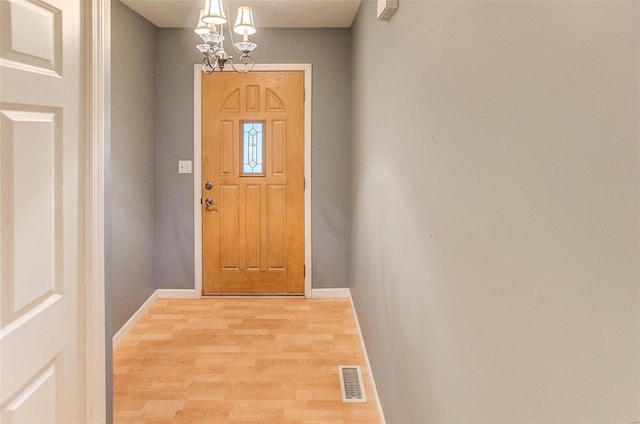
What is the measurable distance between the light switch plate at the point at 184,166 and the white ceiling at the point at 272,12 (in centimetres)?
118

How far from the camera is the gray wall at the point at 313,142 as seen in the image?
423cm

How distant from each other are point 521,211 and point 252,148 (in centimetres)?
373

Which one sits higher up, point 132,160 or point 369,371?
point 132,160

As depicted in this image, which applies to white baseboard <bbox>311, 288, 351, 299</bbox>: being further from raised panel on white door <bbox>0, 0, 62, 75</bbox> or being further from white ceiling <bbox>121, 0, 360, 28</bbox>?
raised panel on white door <bbox>0, 0, 62, 75</bbox>

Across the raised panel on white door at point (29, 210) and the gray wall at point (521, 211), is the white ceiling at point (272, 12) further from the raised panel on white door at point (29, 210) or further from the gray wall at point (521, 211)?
the raised panel on white door at point (29, 210)

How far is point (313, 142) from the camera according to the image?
4340 mm

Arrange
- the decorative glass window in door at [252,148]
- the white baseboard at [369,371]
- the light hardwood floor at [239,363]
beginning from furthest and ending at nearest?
the decorative glass window in door at [252,148] → the light hardwood floor at [239,363] → the white baseboard at [369,371]

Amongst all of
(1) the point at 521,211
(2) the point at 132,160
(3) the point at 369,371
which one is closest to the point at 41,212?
(1) the point at 521,211

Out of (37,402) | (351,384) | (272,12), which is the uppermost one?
(272,12)

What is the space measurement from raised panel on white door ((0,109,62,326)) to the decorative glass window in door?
9.90ft

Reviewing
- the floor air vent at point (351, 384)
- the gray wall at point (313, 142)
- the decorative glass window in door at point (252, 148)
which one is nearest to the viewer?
the floor air vent at point (351, 384)

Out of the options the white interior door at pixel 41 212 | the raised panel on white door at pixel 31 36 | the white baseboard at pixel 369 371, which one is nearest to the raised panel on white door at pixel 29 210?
the white interior door at pixel 41 212

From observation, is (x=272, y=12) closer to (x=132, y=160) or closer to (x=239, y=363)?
(x=132, y=160)

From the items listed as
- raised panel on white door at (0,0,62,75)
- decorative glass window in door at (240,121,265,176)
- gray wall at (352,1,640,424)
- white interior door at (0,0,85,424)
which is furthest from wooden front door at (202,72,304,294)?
raised panel on white door at (0,0,62,75)
